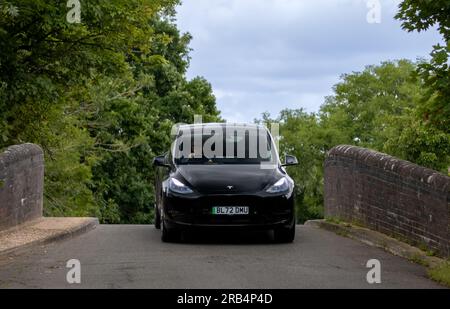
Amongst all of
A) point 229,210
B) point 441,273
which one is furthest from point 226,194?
point 441,273

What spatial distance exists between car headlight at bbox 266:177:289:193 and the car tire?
1578 millimetres

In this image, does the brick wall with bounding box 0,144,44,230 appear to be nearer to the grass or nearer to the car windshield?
the car windshield

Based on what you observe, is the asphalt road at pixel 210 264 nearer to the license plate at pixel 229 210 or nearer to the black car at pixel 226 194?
the black car at pixel 226 194

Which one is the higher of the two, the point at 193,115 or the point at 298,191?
the point at 193,115

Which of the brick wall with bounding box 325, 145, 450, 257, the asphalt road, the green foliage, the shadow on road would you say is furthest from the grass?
the green foliage

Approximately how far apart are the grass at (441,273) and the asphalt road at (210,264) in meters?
0.12

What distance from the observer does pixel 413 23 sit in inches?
492

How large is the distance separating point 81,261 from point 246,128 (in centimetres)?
464

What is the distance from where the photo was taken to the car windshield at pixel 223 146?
1434 centimetres

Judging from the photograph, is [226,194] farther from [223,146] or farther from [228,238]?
[228,238]

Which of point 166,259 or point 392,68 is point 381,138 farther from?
point 166,259

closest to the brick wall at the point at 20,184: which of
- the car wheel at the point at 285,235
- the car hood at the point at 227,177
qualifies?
the car hood at the point at 227,177

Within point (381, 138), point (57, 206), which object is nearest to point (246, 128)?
point (57, 206)
